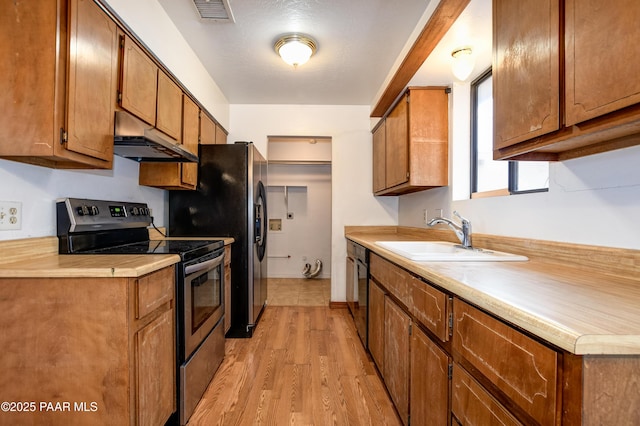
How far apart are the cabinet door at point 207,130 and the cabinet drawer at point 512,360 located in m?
2.57

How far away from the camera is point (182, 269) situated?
1.58 metres

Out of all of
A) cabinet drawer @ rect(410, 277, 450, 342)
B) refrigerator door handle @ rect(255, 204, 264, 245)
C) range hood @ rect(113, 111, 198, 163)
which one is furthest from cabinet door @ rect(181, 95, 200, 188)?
cabinet drawer @ rect(410, 277, 450, 342)

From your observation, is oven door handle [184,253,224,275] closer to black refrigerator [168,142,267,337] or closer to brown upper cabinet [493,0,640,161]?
black refrigerator [168,142,267,337]

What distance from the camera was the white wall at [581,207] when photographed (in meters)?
1.04

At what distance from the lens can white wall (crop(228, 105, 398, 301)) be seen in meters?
3.62

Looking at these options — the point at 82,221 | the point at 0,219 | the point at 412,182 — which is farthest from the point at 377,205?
the point at 0,219

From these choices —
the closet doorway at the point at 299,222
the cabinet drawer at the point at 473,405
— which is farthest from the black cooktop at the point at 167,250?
the closet doorway at the point at 299,222

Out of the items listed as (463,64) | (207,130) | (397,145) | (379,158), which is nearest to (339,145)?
(379,158)

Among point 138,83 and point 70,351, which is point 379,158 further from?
point 70,351

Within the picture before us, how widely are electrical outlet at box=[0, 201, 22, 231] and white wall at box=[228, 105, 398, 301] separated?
8.12 feet

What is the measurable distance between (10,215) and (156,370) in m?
0.94

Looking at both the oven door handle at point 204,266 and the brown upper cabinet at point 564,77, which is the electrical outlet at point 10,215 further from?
the brown upper cabinet at point 564,77

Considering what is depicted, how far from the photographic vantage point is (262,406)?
1.73 meters

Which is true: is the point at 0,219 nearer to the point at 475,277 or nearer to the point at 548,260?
the point at 475,277
